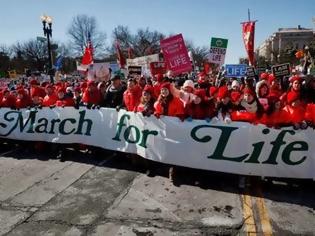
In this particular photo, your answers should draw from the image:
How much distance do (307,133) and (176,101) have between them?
237 cm

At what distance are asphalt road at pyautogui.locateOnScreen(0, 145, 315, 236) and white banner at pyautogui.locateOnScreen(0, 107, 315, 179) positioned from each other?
350 mm

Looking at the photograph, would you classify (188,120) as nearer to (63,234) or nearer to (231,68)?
→ (63,234)

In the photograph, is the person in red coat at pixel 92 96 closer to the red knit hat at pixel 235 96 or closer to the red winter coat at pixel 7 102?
the red winter coat at pixel 7 102

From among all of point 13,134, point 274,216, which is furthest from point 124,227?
point 13,134

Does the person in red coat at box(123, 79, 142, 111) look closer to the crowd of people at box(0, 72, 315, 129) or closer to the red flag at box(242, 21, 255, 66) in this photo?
the crowd of people at box(0, 72, 315, 129)

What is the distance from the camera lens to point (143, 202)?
242 inches

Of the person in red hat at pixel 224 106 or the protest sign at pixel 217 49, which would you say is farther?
the protest sign at pixel 217 49

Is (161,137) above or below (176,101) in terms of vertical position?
below

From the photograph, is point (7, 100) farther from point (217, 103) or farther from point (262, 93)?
point (262, 93)

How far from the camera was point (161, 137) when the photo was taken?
24.3 feet

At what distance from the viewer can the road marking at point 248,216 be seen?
5.07 meters

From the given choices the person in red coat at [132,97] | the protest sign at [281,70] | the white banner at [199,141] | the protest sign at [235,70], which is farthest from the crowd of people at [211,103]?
the protest sign at [235,70]

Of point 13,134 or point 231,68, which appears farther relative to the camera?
point 231,68

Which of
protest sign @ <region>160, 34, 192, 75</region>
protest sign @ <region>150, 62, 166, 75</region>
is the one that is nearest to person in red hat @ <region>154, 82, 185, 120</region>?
protest sign @ <region>160, 34, 192, 75</region>
